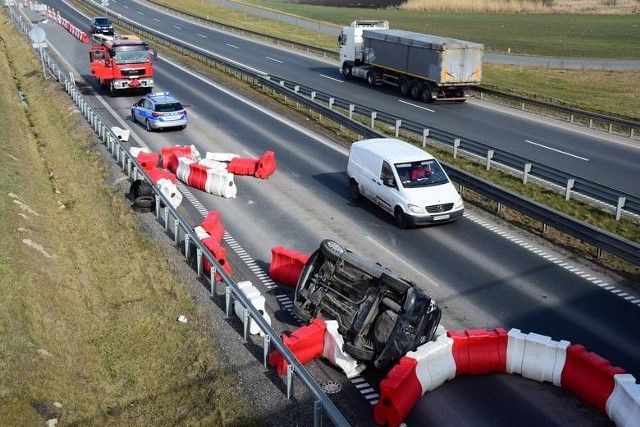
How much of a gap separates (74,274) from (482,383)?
31.5 ft

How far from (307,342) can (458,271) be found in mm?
5471

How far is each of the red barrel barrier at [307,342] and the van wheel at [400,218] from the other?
688cm

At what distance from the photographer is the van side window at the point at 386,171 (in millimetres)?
19016

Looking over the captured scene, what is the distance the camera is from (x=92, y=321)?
13758 millimetres

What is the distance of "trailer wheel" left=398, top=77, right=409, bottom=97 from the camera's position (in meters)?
39.9

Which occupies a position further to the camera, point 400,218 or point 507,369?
point 400,218

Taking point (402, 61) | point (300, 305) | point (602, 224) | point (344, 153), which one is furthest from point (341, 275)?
Answer: point (402, 61)

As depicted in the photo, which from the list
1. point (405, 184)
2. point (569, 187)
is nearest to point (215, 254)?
point (405, 184)

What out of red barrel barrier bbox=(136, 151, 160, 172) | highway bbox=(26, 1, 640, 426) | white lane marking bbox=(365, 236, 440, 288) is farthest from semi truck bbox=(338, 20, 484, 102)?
white lane marking bbox=(365, 236, 440, 288)

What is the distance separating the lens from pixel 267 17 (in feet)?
303

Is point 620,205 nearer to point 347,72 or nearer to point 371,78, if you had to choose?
point 371,78

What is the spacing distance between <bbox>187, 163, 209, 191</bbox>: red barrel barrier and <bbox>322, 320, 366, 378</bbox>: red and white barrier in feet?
34.0

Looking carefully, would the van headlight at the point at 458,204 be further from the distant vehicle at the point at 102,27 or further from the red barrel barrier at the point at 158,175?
the distant vehicle at the point at 102,27

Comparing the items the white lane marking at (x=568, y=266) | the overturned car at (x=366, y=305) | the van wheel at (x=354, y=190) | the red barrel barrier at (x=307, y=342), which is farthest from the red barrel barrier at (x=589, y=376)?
the van wheel at (x=354, y=190)
